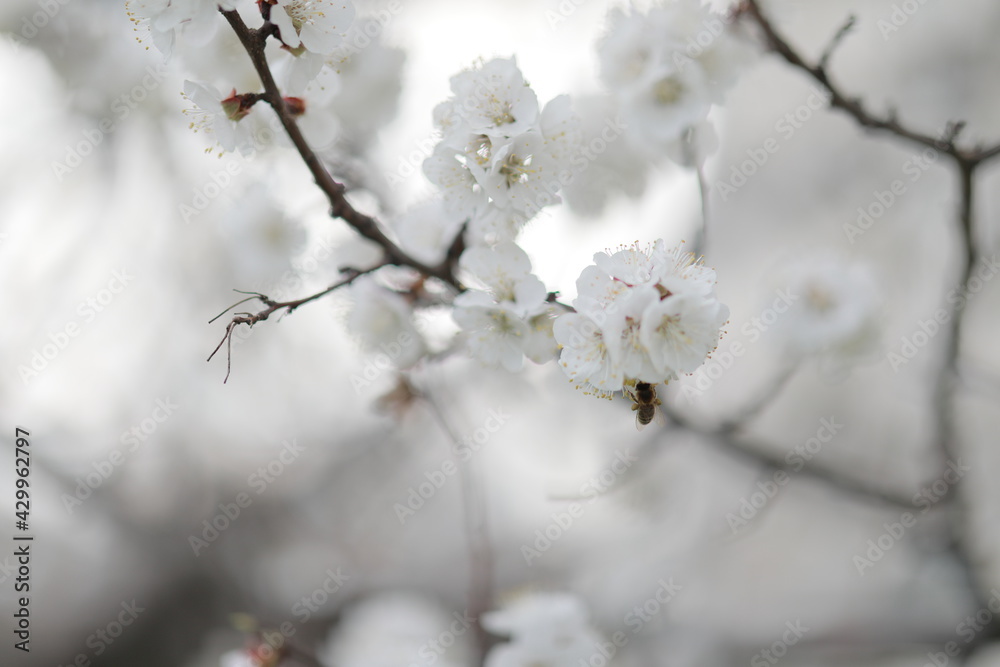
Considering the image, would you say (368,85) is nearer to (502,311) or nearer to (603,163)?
(603,163)

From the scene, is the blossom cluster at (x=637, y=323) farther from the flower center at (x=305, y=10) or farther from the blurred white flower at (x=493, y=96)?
the flower center at (x=305, y=10)

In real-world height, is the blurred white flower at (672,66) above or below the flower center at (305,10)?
above

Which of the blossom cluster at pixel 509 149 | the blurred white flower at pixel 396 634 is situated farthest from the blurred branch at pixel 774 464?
the blurred white flower at pixel 396 634

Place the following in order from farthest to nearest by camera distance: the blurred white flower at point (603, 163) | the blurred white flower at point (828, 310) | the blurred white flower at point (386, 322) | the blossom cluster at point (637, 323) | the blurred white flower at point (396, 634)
→ the blurred white flower at point (396, 634) < the blurred white flower at point (828, 310) < the blurred white flower at point (603, 163) < the blurred white flower at point (386, 322) < the blossom cluster at point (637, 323)

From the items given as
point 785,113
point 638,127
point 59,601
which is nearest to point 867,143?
point 785,113

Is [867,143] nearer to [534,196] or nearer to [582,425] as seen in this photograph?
[582,425]
